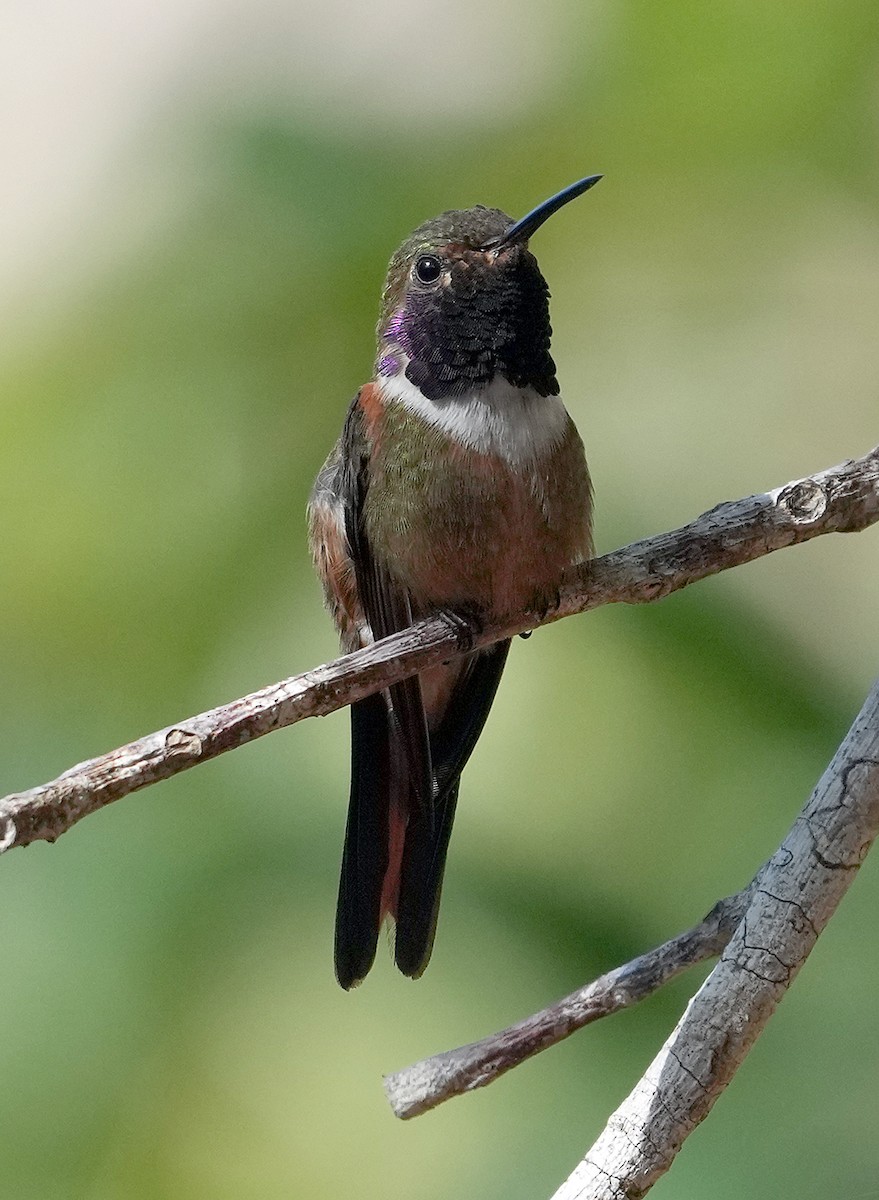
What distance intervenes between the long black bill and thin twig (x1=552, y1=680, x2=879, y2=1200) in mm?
646

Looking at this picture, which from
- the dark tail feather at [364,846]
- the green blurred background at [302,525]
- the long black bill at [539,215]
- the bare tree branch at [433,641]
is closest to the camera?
the bare tree branch at [433,641]

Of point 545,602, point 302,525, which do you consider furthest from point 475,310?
point 302,525

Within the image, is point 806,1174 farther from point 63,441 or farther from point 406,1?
point 406,1

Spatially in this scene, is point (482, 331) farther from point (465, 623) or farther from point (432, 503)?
point (465, 623)

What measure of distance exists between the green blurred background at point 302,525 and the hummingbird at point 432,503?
2.27ft

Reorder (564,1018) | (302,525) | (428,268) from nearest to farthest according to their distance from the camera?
(564,1018), (428,268), (302,525)

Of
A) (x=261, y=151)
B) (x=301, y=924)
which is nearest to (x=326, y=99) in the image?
(x=261, y=151)

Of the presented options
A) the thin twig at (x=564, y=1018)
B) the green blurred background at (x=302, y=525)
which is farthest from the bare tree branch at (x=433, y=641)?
the green blurred background at (x=302, y=525)

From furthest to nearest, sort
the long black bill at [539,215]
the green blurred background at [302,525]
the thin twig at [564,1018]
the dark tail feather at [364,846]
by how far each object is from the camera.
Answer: the green blurred background at [302,525] → the dark tail feather at [364,846] → the long black bill at [539,215] → the thin twig at [564,1018]

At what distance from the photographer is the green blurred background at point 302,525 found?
2074 millimetres

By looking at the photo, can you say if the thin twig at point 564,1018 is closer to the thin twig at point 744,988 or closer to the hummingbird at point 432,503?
the thin twig at point 744,988

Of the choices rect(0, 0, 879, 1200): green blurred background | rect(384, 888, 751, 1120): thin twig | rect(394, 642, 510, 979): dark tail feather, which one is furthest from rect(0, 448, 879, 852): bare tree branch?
rect(0, 0, 879, 1200): green blurred background

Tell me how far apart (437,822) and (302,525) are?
87cm

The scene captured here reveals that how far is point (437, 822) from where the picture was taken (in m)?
1.51
